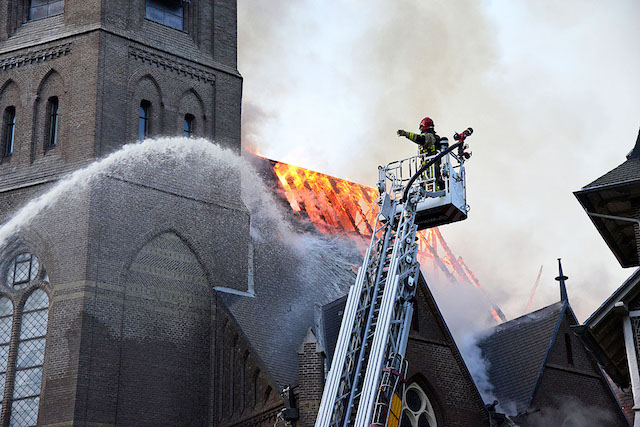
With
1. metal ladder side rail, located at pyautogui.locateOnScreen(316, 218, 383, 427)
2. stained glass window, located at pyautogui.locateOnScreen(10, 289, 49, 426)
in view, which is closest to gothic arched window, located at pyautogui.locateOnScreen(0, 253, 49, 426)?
stained glass window, located at pyautogui.locateOnScreen(10, 289, 49, 426)

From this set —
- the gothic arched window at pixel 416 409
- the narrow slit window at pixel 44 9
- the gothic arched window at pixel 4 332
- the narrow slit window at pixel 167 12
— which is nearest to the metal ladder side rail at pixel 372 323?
the gothic arched window at pixel 416 409

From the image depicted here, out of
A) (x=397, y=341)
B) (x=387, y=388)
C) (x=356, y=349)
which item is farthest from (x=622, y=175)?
(x=356, y=349)

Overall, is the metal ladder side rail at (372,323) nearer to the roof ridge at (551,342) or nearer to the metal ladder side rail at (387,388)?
the metal ladder side rail at (387,388)

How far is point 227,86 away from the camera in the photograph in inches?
1280

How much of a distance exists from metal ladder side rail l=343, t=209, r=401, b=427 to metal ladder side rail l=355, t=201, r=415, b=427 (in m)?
0.13

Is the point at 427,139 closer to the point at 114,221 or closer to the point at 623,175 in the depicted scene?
the point at 623,175

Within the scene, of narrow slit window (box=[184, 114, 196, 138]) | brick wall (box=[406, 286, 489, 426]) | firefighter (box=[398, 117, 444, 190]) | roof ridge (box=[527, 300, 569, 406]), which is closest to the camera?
firefighter (box=[398, 117, 444, 190])

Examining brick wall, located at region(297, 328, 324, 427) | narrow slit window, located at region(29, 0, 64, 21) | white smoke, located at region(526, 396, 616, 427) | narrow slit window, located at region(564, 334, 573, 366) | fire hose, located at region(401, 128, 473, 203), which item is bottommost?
white smoke, located at region(526, 396, 616, 427)

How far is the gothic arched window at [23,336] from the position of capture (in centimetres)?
2709

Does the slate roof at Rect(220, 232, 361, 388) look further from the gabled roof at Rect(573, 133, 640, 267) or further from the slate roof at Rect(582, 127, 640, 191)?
the slate roof at Rect(582, 127, 640, 191)

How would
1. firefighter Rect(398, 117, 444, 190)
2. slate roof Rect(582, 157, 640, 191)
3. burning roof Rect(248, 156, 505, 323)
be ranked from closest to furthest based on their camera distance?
slate roof Rect(582, 157, 640, 191) → firefighter Rect(398, 117, 444, 190) → burning roof Rect(248, 156, 505, 323)

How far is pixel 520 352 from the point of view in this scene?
31000 millimetres

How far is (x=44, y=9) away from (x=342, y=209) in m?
13.2

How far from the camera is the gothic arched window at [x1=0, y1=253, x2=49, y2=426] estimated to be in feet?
88.9
